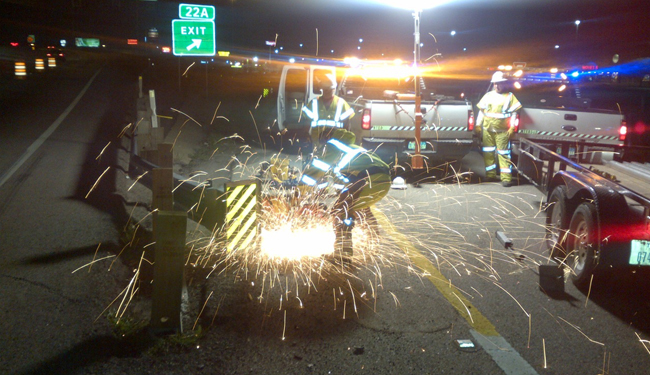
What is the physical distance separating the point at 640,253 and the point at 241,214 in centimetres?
389

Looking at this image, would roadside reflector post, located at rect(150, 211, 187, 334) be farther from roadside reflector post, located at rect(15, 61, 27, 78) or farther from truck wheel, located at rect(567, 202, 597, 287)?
roadside reflector post, located at rect(15, 61, 27, 78)

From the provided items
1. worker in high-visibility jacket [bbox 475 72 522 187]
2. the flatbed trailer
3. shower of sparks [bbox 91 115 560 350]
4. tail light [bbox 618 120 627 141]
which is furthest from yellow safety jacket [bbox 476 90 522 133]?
the flatbed trailer

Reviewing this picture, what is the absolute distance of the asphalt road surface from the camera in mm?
4355

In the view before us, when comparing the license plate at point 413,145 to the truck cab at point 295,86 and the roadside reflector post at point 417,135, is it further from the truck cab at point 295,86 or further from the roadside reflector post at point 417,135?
the truck cab at point 295,86

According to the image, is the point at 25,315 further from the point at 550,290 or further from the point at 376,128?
the point at 376,128

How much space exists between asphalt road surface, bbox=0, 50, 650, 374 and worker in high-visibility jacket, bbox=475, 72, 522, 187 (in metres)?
1.59

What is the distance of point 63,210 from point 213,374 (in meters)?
4.73

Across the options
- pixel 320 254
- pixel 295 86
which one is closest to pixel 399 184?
pixel 320 254

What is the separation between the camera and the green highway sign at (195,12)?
57.0 ft

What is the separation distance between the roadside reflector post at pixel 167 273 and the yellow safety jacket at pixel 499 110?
8.14m

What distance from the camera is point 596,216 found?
567 centimetres

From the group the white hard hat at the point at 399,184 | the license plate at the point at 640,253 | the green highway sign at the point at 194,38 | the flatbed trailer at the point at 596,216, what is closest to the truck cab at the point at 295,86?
the green highway sign at the point at 194,38

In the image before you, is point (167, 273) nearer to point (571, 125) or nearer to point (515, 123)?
point (515, 123)

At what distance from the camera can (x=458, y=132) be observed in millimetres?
11852
